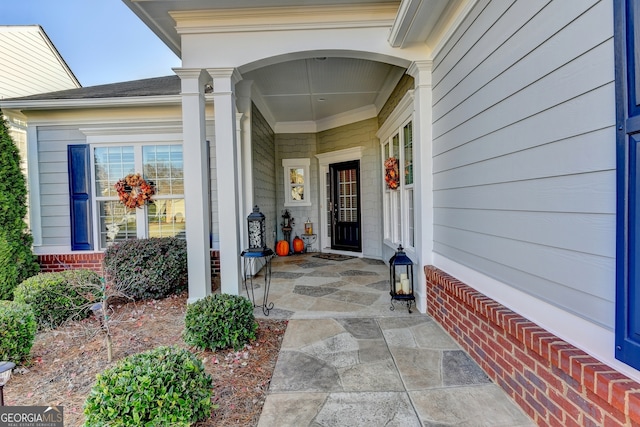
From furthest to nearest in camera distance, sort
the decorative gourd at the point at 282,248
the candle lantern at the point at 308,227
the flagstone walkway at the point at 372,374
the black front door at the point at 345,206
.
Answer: the candle lantern at the point at 308,227 < the decorative gourd at the point at 282,248 < the black front door at the point at 345,206 < the flagstone walkway at the point at 372,374

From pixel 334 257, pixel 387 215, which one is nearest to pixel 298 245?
pixel 334 257

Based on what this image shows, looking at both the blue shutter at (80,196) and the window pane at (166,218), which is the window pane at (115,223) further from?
the window pane at (166,218)

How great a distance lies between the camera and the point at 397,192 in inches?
211

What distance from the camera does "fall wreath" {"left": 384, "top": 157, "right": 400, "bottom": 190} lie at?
17.0 feet

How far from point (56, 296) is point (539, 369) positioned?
4385 mm

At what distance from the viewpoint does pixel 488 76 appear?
2.24 metres

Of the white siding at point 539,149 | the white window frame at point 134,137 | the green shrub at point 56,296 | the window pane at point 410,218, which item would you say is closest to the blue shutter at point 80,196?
the white window frame at point 134,137

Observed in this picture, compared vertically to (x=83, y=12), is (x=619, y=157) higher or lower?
lower

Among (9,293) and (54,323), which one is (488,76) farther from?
(9,293)

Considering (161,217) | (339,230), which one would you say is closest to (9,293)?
(161,217)

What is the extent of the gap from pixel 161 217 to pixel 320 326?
365cm

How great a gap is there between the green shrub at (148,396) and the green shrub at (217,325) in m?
0.86

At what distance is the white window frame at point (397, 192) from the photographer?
13.9 feet

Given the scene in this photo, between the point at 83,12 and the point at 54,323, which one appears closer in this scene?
the point at 54,323
